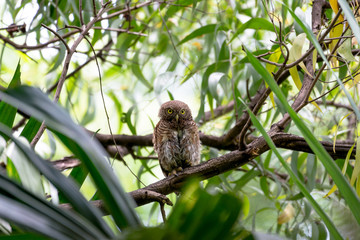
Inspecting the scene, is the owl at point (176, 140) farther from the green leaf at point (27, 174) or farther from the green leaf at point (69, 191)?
the green leaf at point (69, 191)

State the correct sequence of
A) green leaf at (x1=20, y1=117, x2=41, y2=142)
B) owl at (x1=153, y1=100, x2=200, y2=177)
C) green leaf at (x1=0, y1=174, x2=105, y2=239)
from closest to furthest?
1. green leaf at (x1=0, y1=174, x2=105, y2=239)
2. green leaf at (x1=20, y1=117, x2=41, y2=142)
3. owl at (x1=153, y1=100, x2=200, y2=177)

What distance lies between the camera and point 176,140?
312cm

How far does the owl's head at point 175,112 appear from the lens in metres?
3.22

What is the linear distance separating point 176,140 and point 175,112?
9.0 inches

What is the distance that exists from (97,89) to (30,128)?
2804 mm

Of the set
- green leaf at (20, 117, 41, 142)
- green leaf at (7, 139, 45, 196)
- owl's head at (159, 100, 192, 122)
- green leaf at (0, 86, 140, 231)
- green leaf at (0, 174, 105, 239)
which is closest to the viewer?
green leaf at (0, 174, 105, 239)

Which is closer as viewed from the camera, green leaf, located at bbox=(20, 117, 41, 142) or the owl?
green leaf, located at bbox=(20, 117, 41, 142)

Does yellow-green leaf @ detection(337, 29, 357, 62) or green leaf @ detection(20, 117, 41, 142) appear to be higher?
green leaf @ detection(20, 117, 41, 142)

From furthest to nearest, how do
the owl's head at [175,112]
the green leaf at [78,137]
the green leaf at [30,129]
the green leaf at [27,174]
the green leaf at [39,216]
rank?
1. the owl's head at [175,112]
2. the green leaf at [30,129]
3. the green leaf at [27,174]
4. the green leaf at [78,137]
5. the green leaf at [39,216]

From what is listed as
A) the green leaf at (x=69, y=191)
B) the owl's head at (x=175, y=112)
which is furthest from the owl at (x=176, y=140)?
the green leaf at (x=69, y=191)

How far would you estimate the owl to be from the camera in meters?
3.04

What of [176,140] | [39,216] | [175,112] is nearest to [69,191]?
[39,216]

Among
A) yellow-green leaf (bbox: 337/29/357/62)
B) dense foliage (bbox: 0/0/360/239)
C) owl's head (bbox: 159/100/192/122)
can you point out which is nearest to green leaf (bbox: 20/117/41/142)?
dense foliage (bbox: 0/0/360/239)

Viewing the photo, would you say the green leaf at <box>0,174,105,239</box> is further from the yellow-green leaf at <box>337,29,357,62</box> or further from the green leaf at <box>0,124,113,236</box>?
the yellow-green leaf at <box>337,29,357,62</box>
